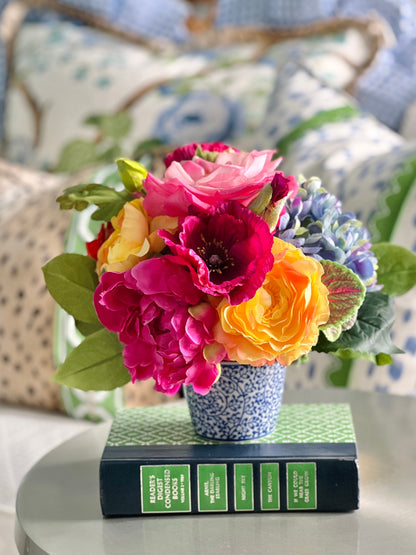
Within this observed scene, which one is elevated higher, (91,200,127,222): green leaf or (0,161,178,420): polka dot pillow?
(91,200,127,222): green leaf

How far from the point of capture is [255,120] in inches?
56.4

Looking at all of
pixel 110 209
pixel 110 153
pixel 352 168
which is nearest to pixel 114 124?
pixel 110 153

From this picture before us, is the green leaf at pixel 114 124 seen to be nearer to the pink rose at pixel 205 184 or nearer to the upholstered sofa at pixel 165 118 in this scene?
the upholstered sofa at pixel 165 118

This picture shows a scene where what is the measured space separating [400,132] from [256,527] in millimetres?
993

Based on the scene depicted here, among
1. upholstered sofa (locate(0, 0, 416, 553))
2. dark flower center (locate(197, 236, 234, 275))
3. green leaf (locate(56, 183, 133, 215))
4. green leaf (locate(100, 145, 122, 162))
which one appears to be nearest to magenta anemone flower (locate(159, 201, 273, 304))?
dark flower center (locate(197, 236, 234, 275))

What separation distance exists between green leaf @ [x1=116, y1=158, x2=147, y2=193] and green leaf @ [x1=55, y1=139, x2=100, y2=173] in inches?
35.5

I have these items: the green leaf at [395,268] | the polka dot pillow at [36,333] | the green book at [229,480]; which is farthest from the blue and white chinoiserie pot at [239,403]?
the polka dot pillow at [36,333]

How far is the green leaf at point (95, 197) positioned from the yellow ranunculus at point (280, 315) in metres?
0.15

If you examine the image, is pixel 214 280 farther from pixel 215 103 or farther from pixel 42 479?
pixel 215 103

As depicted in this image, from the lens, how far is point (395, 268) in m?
0.69

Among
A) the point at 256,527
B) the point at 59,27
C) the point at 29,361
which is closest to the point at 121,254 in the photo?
the point at 256,527

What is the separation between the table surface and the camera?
58 centimetres

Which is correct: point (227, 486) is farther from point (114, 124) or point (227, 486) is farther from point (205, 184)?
point (114, 124)

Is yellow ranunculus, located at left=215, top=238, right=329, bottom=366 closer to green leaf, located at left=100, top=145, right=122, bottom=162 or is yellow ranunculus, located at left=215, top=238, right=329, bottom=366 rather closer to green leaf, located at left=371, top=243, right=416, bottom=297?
green leaf, located at left=371, top=243, right=416, bottom=297
